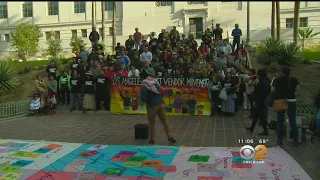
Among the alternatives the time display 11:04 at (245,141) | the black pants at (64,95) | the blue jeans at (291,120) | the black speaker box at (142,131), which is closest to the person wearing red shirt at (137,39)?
the black pants at (64,95)

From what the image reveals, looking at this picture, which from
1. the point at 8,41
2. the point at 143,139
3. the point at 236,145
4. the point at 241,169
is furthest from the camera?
the point at 8,41

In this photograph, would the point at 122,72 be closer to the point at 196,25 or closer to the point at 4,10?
the point at 196,25

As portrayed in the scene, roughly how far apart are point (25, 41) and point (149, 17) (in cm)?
1412

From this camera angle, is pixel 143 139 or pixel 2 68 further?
pixel 2 68

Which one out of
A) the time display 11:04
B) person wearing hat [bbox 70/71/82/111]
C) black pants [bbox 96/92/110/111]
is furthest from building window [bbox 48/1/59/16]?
the time display 11:04

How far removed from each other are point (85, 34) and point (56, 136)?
37752 mm

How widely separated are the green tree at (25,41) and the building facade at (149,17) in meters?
3.63

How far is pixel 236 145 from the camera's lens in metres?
8.57

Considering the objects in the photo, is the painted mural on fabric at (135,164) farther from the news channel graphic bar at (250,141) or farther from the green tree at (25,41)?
the green tree at (25,41)

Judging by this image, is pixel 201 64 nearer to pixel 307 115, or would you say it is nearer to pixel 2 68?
pixel 307 115

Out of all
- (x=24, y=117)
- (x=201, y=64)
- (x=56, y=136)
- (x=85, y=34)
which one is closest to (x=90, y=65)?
(x=24, y=117)

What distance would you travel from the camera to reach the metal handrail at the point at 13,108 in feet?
46.8

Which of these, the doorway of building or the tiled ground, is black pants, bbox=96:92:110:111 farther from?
the doorway of building

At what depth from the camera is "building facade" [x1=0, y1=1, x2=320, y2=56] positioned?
3675cm
